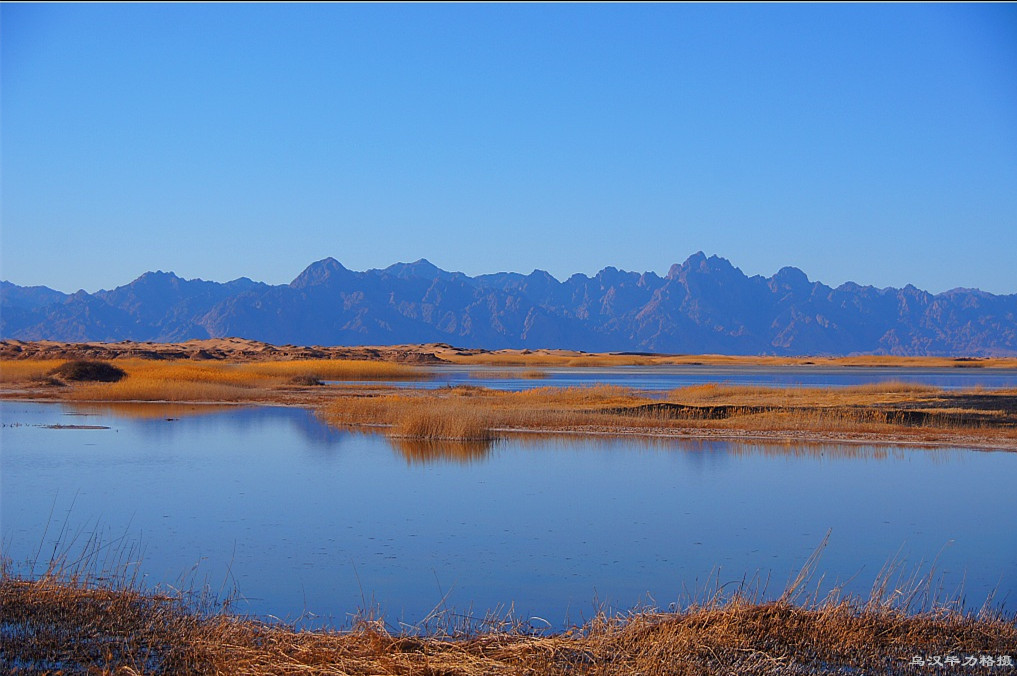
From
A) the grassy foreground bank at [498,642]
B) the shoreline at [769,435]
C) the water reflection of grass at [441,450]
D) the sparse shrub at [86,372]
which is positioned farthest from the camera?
the sparse shrub at [86,372]

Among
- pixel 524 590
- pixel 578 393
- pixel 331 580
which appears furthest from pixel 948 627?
pixel 578 393

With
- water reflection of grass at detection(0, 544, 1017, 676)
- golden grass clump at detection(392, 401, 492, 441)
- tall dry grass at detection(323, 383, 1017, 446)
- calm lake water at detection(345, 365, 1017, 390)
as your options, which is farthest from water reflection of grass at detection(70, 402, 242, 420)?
water reflection of grass at detection(0, 544, 1017, 676)

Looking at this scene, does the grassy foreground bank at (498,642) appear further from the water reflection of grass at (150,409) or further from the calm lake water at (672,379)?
the calm lake water at (672,379)

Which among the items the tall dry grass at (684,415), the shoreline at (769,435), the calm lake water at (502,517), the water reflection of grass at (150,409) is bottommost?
the water reflection of grass at (150,409)

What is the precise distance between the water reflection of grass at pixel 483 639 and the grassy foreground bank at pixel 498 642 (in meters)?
0.01

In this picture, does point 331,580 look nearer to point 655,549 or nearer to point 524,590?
point 524,590

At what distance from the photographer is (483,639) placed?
735 centimetres

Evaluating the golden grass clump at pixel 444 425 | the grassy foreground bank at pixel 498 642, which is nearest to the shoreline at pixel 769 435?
the golden grass clump at pixel 444 425

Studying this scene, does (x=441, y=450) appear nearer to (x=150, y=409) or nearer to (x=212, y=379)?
(x=150, y=409)

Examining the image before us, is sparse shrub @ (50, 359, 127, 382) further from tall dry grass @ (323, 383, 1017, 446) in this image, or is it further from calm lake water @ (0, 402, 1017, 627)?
calm lake water @ (0, 402, 1017, 627)

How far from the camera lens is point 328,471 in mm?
17922

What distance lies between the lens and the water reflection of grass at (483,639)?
6852mm

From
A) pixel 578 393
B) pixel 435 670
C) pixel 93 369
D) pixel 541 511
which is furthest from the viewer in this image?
pixel 93 369

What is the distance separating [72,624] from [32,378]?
41058mm
